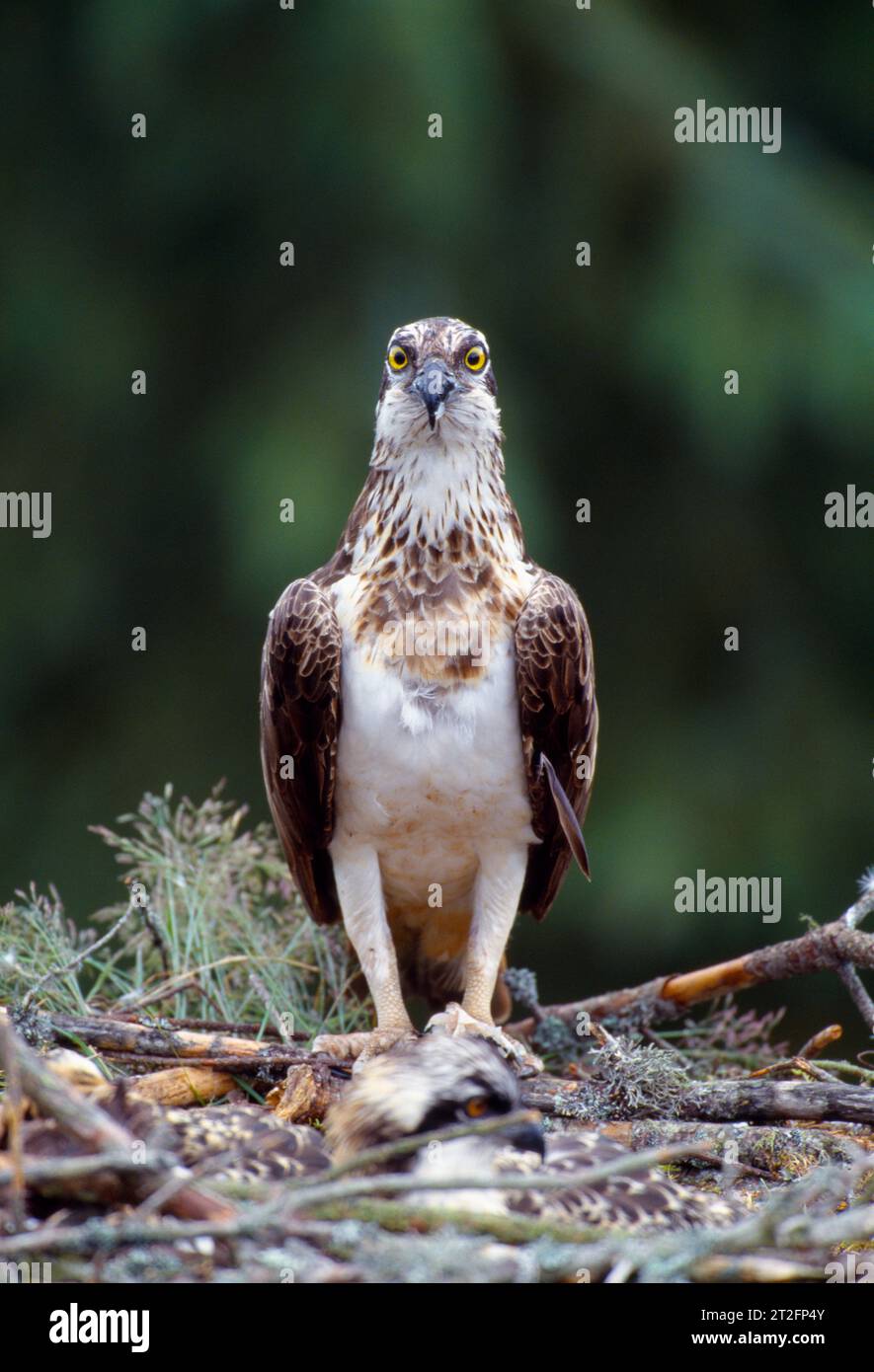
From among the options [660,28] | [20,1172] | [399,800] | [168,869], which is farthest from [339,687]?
[660,28]

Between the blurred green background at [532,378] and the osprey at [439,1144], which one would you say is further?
the blurred green background at [532,378]

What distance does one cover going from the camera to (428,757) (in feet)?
16.8

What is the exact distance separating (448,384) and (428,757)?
1.05 metres

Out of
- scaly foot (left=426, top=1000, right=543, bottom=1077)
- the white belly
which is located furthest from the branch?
the white belly

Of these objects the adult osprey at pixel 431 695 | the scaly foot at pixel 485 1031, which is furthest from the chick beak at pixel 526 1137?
the adult osprey at pixel 431 695

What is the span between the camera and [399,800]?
17.1ft

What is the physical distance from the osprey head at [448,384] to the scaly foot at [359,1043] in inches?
67.0

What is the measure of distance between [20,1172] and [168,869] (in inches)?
94.5

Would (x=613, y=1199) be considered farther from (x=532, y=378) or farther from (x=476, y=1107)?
(x=532, y=378)

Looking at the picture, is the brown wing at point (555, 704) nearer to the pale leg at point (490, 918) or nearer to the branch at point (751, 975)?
the pale leg at point (490, 918)

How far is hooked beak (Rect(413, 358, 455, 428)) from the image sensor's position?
5074 millimetres

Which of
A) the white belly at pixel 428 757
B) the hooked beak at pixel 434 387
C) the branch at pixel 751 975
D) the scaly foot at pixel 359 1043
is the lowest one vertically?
the scaly foot at pixel 359 1043

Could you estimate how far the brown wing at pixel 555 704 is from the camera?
512 centimetres

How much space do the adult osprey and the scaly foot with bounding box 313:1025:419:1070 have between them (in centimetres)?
1
